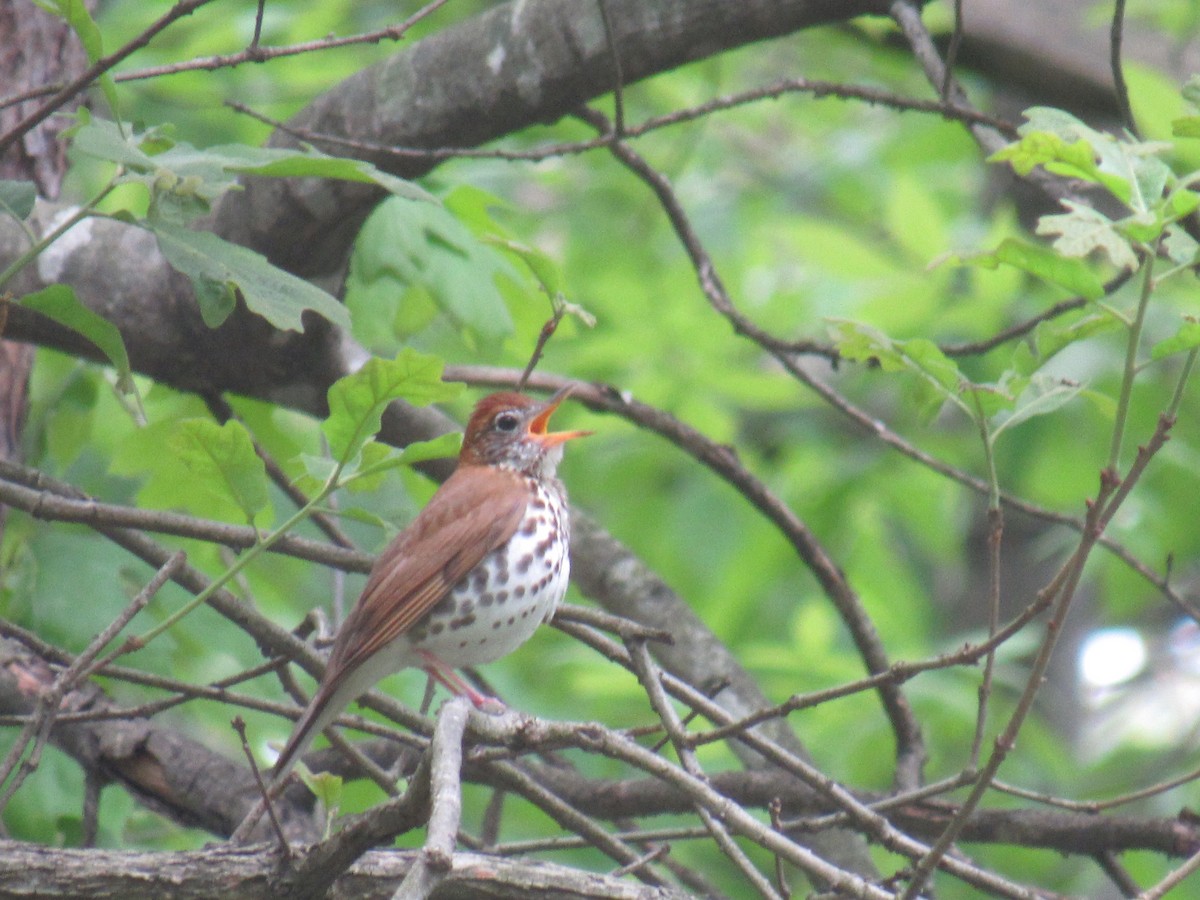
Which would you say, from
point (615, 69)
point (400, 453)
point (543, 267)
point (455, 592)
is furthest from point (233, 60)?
point (455, 592)

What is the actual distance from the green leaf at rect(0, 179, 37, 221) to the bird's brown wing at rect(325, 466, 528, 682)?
118 centimetres

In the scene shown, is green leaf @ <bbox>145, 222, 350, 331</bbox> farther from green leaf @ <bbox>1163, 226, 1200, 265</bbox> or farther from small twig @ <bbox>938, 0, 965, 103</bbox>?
small twig @ <bbox>938, 0, 965, 103</bbox>

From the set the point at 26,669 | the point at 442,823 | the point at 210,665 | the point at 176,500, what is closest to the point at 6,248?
the point at 176,500

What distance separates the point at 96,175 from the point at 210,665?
2827 millimetres

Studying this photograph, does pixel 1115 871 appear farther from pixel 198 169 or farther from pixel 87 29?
pixel 87 29

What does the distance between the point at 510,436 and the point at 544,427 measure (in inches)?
5.5

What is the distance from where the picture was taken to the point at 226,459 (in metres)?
2.70

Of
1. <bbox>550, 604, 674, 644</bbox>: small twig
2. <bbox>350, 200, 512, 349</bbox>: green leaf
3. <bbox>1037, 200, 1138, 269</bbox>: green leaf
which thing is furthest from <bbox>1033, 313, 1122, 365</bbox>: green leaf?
<bbox>350, 200, 512, 349</bbox>: green leaf

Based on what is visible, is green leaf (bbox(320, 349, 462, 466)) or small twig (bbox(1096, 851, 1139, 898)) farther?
small twig (bbox(1096, 851, 1139, 898))

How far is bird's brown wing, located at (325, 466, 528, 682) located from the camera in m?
3.38

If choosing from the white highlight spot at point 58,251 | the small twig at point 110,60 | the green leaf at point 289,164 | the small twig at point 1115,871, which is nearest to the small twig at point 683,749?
the green leaf at point 289,164

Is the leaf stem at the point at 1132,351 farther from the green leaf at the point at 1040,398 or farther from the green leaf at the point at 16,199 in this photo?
the green leaf at the point at 16,199

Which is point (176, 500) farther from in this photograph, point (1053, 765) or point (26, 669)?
point (1053, 765)

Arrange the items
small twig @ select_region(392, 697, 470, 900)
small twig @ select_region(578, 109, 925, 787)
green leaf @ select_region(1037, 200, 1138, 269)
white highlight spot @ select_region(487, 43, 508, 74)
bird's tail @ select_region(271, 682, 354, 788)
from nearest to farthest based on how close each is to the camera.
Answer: small twig @ select_region(392, 697, 470, 900) < green leaf @ select_region(1037, 200, 1138, 269) < bird's tail @ select_region(271, 682, 354, 788) < white highlight spot @ select_region(487, 43, 508, 74) < small twig @ select_region(578, 109, 925, 787)
